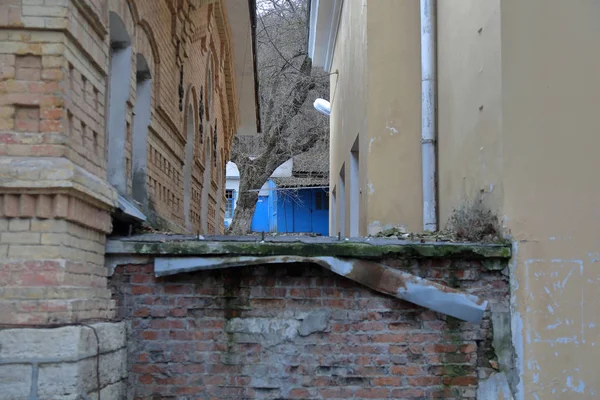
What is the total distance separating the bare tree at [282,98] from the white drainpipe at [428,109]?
1390cm

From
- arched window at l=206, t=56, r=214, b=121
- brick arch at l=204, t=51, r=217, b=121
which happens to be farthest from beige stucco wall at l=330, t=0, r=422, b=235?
arched window at l=206, t=56, r=214, b=121

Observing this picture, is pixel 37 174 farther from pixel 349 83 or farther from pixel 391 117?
pixel 349 83

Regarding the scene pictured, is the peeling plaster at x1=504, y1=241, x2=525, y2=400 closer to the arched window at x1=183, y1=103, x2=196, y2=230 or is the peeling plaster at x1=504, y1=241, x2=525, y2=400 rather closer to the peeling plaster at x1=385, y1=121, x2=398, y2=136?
the peeling plaster at x1=385, y1=121, x2=398, y2=136

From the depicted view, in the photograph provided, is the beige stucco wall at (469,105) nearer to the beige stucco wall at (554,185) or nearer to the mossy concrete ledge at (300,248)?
the beige stucco wall at (554,185)

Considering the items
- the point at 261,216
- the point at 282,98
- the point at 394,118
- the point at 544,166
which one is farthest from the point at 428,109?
the point at 261,216

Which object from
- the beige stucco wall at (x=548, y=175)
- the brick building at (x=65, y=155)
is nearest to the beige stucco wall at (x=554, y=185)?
the beige stucco wall at (x=548, y=175)

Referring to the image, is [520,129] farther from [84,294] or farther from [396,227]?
[84,294]

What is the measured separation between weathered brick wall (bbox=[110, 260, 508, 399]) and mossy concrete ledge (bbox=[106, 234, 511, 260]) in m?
0.12

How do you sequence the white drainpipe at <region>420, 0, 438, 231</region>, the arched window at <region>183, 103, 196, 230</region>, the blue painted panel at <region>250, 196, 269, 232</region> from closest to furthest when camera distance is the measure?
the white drainpipe at <region>420, 0, 438, 231</region> < the arched window at <region>183, 103, 196, 230</region> < the blue painted panel at <region>250, 196, 269, 232</region>

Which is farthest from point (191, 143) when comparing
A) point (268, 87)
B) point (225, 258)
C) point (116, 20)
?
point (268, 87)

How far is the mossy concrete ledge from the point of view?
4844 mm

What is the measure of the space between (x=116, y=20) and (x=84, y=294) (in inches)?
96.9

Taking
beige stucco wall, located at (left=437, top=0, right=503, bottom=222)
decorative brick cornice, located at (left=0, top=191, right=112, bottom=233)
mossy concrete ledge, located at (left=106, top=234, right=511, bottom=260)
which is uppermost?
beige stucco wall, located at (left=437, top=0, right=503, bottom=222)

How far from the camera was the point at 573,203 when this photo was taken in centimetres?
509
